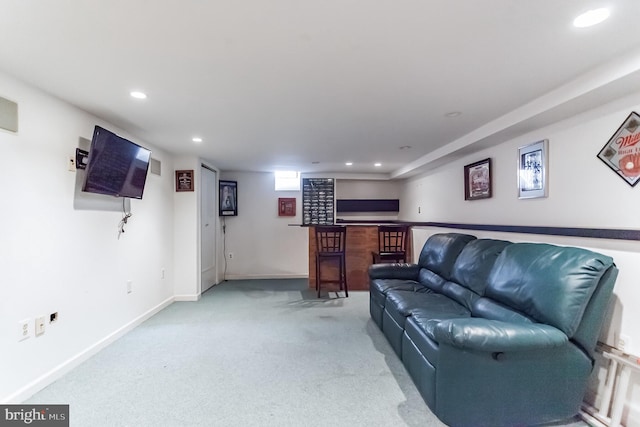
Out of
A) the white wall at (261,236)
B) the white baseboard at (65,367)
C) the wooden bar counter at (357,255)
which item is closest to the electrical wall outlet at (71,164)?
the white baseboard at (65,367)

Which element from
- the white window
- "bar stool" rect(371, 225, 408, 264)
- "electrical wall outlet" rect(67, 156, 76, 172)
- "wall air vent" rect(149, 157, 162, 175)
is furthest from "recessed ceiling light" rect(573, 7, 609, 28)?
the white window

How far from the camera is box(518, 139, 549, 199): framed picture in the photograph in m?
2.51

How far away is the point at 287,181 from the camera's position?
619 centimetres

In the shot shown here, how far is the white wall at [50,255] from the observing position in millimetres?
1933

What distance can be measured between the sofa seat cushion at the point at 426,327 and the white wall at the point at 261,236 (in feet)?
13.0

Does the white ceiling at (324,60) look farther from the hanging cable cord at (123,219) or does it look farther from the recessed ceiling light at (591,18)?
the hanging cable cord at (123,219)

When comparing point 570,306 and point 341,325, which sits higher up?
point 570,306

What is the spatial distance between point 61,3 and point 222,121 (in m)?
1.58

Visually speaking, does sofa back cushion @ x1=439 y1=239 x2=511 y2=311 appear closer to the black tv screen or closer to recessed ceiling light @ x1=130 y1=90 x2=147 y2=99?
recessed ceiling light @ x1=130 y1=90 x2=147 y2=99

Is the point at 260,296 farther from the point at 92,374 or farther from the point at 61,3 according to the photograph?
the point at 61,3

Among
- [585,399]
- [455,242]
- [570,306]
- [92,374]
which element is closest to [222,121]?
[92,374]

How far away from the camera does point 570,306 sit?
65.7 inches

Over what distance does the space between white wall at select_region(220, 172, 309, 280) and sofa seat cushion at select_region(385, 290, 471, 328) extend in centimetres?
338

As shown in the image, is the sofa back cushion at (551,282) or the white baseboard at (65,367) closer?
the sofa back cushion at (551,282)
